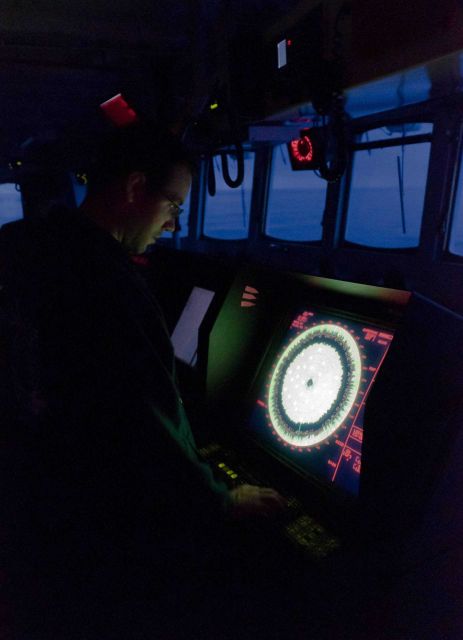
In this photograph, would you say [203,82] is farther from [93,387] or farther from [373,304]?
[93,387]

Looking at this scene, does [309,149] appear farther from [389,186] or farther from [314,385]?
[389,186]

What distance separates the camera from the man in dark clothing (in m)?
0.93

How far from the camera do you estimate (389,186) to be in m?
5.86

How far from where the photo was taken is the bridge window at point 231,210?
7.54 metres

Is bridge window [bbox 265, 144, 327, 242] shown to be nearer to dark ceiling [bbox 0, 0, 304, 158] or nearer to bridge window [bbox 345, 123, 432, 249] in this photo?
bridge window [bbox 345, 123, 432, 249]

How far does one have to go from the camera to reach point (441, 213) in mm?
4500

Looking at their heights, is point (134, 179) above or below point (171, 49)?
below

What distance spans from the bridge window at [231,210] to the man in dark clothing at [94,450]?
621cm

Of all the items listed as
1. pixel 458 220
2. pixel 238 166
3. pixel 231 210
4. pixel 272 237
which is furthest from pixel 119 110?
pixel 231 210

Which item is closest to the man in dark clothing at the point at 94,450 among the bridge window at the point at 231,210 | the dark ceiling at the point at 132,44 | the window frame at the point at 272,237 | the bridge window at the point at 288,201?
the dark ceiling at the point at 132,44

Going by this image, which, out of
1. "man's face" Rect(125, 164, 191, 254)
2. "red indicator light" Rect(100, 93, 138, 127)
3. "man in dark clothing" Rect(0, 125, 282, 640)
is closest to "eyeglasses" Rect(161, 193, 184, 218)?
"man's face" Rect(125, 164, 191, 254)

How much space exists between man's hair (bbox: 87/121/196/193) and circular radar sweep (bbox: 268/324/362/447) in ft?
1.65

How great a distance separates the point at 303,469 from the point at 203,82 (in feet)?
6.37

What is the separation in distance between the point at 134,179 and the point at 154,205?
7cm
